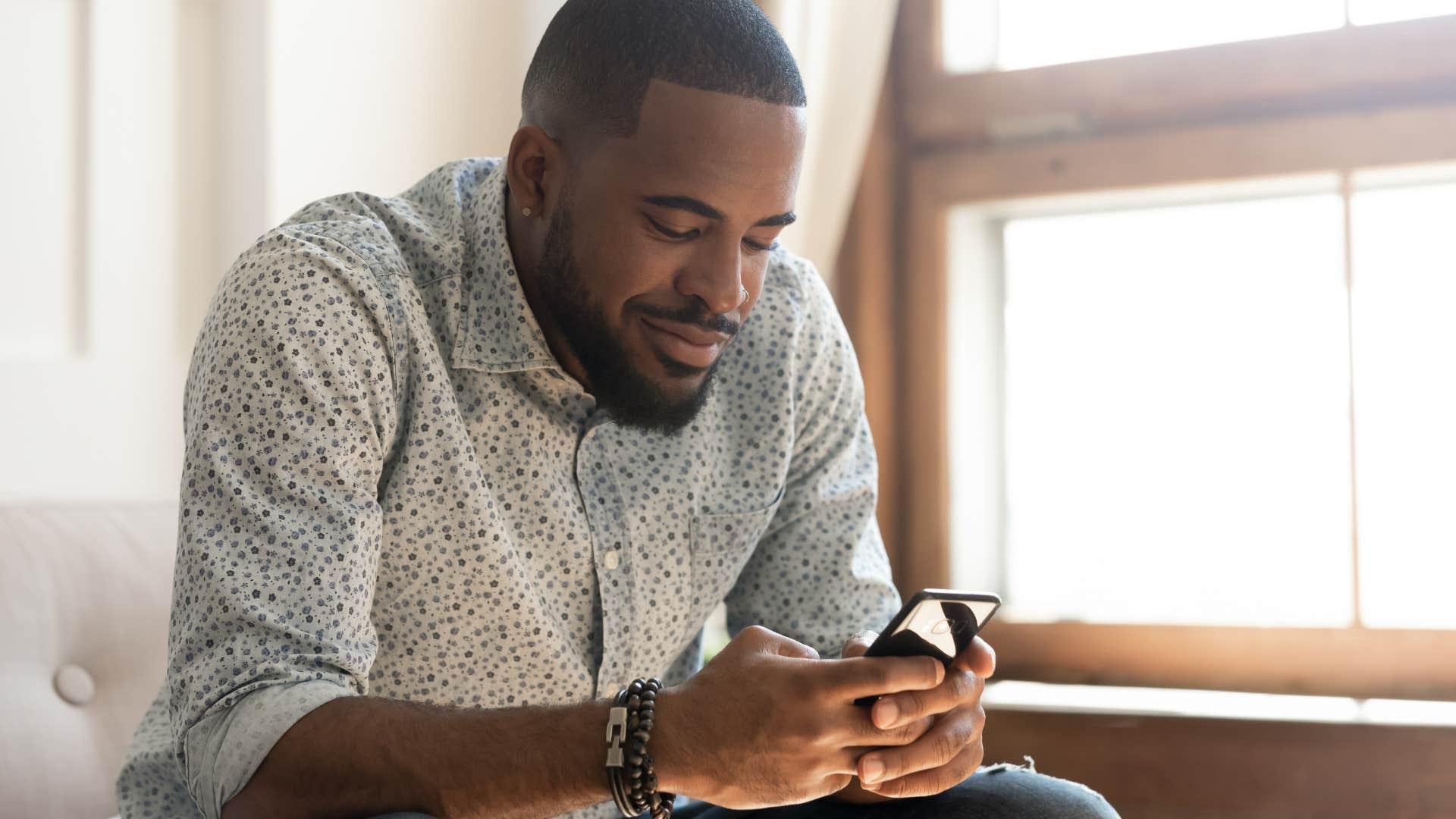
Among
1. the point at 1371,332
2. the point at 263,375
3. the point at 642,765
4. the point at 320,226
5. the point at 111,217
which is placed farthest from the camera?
the point at 1371,332

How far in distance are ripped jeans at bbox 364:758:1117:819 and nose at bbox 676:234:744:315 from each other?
0.50m

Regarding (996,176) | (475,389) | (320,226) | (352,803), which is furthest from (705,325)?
(996,176)

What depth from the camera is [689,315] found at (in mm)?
1245

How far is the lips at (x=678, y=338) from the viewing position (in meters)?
1.26

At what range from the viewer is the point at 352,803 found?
973mm

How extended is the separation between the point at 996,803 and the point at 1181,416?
1126 mm

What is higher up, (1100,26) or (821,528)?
(1100,26)

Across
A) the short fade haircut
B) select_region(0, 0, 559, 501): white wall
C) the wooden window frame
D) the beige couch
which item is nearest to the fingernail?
the short fade haircut

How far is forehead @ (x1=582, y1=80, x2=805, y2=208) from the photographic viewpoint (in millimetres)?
1207

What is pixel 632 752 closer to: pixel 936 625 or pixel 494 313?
pixel 936 625

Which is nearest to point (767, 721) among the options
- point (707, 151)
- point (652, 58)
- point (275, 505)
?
point (275, 505)

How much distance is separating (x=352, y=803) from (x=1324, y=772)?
1402 mm

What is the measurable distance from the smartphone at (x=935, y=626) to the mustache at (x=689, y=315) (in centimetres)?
36

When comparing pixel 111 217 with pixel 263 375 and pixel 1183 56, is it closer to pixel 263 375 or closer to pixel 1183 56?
pixel 263 375
